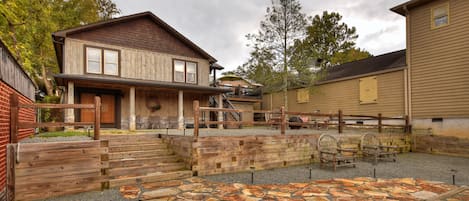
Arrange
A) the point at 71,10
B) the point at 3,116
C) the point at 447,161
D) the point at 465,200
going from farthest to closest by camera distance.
Result: 1. the point at 71,10
2. the point at 447,161
3. the point at 3,116
4. the point at 465,200

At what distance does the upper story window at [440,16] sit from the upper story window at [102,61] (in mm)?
16618

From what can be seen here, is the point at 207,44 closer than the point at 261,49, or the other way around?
the point at 261,49

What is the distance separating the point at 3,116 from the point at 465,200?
386 inches

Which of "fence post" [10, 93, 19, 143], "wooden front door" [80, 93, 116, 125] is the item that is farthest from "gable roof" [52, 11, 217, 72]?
"fence post" [10, 93, 19, 143]

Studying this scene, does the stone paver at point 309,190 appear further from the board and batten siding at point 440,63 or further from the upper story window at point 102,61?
the upper story window at point 102,61

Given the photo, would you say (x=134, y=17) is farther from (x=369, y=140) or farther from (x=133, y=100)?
(x=369, y=140)

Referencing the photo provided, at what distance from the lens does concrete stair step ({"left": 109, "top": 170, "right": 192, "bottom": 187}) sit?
5.61m

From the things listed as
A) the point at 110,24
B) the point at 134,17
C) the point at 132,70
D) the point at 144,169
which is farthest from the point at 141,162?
the point at 134,17

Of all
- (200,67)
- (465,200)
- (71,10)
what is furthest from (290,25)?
(71,10)

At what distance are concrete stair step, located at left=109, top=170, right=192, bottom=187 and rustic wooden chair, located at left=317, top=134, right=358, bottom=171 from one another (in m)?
4.67

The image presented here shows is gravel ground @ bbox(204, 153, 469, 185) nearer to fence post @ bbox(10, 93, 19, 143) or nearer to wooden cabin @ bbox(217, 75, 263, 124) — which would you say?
fence post @ bbox(10, 93, 19, 143)

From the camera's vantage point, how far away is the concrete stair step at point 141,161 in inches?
249

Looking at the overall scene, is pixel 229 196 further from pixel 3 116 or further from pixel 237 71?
pixel 237 71

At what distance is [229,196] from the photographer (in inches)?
193
